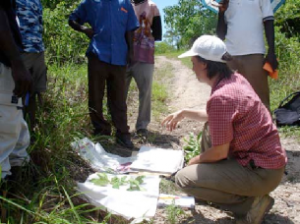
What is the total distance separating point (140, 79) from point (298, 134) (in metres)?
1.90

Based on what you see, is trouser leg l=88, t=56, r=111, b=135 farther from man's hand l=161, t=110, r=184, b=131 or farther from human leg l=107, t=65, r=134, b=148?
man's hand l=161, t=110, r=184, b=131

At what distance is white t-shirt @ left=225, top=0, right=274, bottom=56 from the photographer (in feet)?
12.3

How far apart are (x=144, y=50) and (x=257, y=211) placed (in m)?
2.32

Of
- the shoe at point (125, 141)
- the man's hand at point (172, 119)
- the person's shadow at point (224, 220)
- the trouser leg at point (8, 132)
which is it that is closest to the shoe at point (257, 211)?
the person's shadow at point (224, 220)

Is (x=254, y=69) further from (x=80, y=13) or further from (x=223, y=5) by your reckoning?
(x=80, y=13)

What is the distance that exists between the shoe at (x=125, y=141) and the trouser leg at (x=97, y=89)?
0.48 feet

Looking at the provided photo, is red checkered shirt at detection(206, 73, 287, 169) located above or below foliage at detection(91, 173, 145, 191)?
above

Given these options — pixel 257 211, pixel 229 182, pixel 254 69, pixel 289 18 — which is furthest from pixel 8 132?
pixel 289 18

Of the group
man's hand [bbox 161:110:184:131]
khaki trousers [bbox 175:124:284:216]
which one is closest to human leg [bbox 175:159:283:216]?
khaki trousers [bbox 175:124:284:216]

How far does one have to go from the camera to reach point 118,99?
4086 mm

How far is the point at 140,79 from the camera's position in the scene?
4.51 metres

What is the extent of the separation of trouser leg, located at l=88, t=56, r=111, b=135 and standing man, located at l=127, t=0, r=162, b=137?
0.55 metres

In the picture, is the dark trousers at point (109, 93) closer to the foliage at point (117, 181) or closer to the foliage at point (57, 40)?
the foliage at point (57, 40)

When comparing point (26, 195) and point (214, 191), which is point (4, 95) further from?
point (214, 191)
